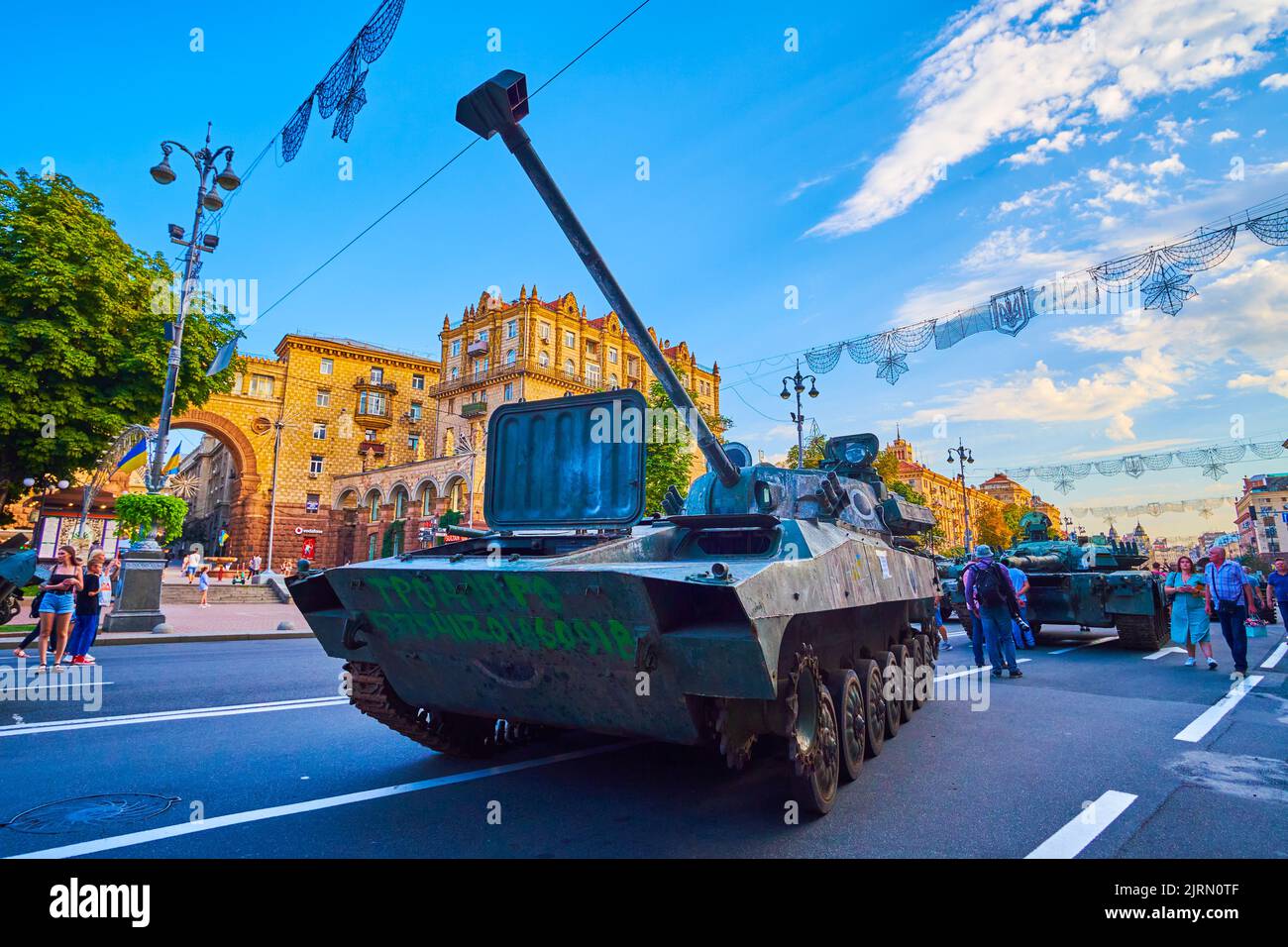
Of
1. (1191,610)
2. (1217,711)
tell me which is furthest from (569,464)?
(1191,610)

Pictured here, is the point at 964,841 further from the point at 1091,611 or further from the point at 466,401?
the point at 466,401

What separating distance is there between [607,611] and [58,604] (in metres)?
9.12

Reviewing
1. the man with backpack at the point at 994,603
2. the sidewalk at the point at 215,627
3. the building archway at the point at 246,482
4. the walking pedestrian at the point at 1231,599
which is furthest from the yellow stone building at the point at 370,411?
the walking pedestrian at the point at 1231,599

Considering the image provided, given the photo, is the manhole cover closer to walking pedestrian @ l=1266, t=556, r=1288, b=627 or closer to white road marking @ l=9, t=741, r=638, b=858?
white road marking @ l=9, t=741, r=638, b=858

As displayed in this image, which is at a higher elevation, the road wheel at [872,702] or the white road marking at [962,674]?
the road wheel at [872,702]

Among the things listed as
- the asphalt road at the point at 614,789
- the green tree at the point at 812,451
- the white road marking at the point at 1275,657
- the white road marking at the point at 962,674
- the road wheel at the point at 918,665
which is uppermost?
the green tree at the point at 812,451

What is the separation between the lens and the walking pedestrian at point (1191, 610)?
9.80 m

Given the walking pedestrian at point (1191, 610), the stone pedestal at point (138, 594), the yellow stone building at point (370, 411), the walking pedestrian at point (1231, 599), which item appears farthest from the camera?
the yellow stone building at point (370, 411)

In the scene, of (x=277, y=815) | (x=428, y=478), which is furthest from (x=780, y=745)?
(x=428, y=478)

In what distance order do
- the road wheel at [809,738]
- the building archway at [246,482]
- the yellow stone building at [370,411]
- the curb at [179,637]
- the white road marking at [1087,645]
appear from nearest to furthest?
the road wheel at [809,738] < the white road marking at [1087,645] < the curb at [179,637] < the yellow stone building at [370,411] < the building archway at [246,482]

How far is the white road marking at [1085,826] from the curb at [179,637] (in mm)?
13514

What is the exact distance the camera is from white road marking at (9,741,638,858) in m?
3.09

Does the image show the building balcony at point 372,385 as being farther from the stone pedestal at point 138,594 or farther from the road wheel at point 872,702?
the road wheel at point 872,702
